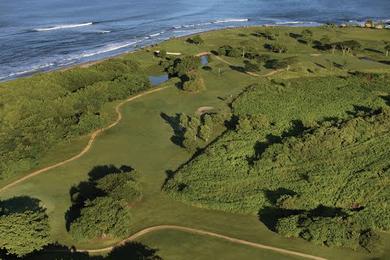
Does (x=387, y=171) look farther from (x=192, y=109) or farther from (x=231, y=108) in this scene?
(x=192, y=109)

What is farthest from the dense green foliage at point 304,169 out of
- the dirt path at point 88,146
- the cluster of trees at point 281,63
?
the cluster of trees at point 281,63

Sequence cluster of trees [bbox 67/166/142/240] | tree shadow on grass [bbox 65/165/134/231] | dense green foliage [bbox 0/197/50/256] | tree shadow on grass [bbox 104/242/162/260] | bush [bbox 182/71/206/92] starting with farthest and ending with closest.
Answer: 1. bush [bbox 182/71/206/92]
2. tree shadow on grass [bbox 65/165/134/231]
3. cluster of trees [bbox 67/166/142/240]
4. tree shadow on grass [bbox 104/242/162/260]
5. dense green foliage [bbox 0/197/50/256]

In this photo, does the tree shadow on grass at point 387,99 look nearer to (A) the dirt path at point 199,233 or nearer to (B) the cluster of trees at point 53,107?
(A) the dirt path at point 199,233

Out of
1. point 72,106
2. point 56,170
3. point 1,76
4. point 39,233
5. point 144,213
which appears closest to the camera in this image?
point 39,233

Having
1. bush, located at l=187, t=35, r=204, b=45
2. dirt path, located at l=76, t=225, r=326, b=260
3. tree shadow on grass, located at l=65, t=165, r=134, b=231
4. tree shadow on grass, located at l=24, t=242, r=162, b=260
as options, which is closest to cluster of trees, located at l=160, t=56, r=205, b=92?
bush, located at l=187, t=35, r=204, b=45

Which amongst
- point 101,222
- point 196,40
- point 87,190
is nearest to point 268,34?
point 196,40

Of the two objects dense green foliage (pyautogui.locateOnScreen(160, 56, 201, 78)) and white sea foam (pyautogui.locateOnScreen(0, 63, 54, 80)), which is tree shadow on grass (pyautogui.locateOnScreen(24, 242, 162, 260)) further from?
white sea foam (pyautogui.locateOnScreen(0, 63, 54, 80))

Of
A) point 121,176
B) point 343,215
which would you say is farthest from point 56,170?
point 343,215
